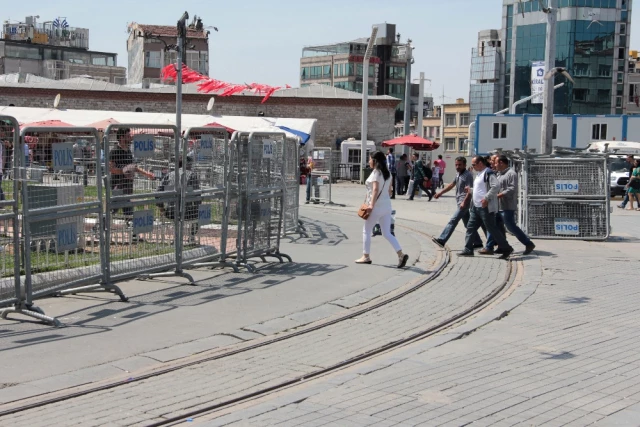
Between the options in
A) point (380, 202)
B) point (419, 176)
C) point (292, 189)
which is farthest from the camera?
point (419, 176)

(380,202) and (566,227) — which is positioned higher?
(380,202)

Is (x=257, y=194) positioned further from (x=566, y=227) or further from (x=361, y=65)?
(x=361, y=65)

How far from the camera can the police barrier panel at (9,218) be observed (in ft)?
26.7

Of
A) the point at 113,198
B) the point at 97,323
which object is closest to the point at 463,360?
the point at 97,323

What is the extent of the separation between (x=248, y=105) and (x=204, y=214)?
40.7 m

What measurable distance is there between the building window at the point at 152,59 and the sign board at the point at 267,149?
7678 centimetres

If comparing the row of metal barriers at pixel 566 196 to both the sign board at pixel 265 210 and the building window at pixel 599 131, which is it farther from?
the building window at pixel 599 131

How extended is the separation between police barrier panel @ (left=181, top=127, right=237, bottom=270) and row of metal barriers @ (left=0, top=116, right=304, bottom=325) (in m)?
0.02

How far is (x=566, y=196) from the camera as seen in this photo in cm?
1667

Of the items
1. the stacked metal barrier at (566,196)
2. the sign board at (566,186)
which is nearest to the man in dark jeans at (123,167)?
the stacked metal barrier at (566,196)

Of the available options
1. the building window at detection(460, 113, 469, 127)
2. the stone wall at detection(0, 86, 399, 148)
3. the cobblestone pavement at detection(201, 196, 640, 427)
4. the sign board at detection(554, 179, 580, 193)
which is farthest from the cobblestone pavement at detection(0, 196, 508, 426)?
the building window at detection(460, 113, 469, 127)

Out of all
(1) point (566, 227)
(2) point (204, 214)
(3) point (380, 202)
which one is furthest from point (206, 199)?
(1) point (566, 227)

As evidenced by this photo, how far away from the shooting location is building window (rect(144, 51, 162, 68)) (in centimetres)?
8700

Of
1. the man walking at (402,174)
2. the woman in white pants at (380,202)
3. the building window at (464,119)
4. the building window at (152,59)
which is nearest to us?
the woman in white pants at (380,202)
